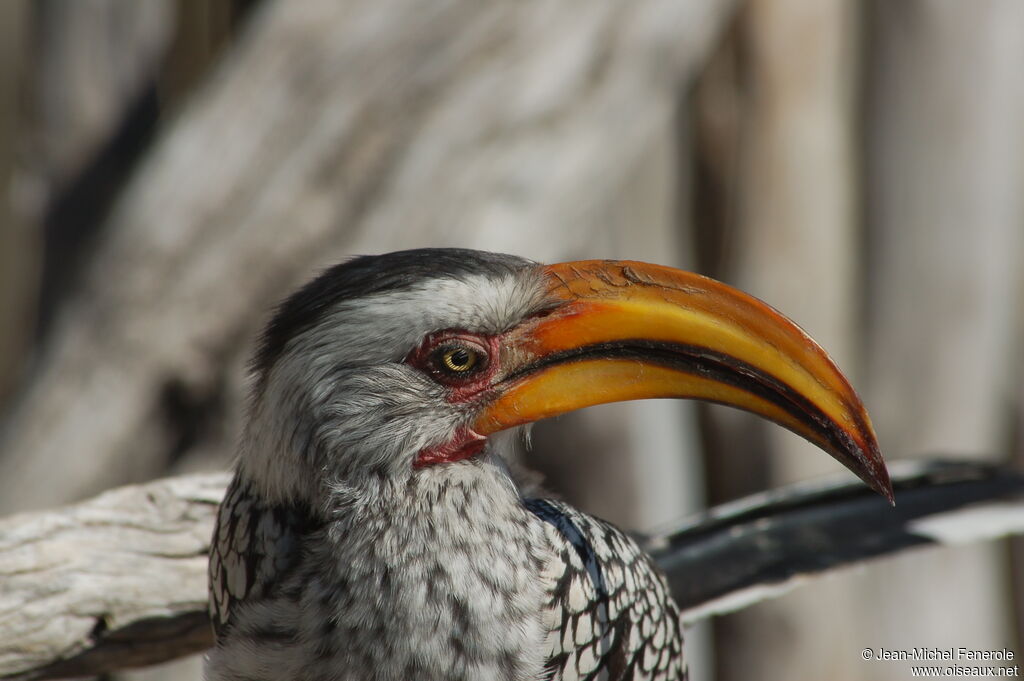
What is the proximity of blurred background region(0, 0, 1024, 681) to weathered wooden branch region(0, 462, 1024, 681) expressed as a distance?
792 millimetres

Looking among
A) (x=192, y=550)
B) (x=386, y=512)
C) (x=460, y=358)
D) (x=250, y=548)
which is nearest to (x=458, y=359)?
(x=460, y=358)

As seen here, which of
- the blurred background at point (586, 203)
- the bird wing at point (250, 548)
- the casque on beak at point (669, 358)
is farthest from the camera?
the blurred background at point (586, 203)

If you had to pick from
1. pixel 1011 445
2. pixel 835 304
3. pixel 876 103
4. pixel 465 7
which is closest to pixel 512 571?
pixel 465 7

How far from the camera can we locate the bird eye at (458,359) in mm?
1643

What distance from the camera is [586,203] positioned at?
339 centimetres

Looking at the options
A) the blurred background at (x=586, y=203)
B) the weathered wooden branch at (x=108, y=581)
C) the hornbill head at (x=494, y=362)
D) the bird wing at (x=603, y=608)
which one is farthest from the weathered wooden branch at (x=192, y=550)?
the blurred background at (x=586, y=203)

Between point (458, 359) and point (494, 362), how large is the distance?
6 cm

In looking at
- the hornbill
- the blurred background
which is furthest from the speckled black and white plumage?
the blurred background

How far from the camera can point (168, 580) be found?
221cm

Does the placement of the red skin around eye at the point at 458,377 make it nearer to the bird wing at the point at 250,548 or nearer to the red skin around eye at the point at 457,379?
the red skin around eye at the point at 457,379

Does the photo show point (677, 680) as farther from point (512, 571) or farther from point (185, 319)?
point (185, 319)

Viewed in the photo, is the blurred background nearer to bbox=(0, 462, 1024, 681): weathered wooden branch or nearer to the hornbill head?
bbox=(0, 462, 1024, 681): weathered wooden branch

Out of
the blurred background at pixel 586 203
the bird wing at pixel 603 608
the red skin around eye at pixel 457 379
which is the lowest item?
the bird wing at pixel 603 608

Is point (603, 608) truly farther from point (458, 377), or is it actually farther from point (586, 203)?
point (586, 203)
